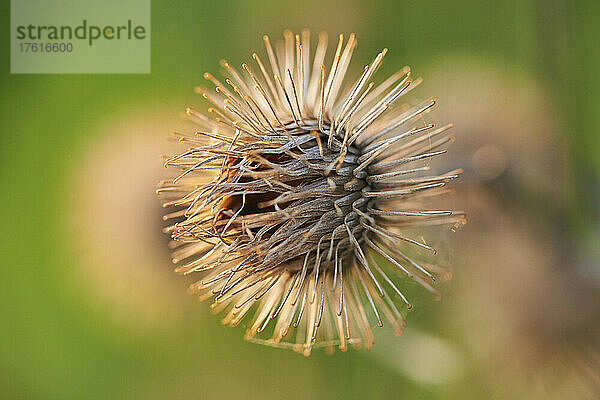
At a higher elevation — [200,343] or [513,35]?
[513,35]

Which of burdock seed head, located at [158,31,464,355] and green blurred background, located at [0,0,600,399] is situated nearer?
burdock seed head, located at [158,31,464,355]

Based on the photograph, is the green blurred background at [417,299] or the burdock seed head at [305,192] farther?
the green blurred background at [417,299]

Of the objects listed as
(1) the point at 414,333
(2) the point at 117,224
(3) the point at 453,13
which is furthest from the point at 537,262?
(2) the point at 117,224

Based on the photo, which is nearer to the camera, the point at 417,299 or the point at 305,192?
the point at 305,192

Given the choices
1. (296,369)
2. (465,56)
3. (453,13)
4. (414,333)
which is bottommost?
(296,369)

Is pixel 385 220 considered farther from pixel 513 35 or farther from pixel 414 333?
pixel 513 35

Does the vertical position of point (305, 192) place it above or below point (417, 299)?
above

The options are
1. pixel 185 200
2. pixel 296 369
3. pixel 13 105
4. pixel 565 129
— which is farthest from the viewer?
pixel 13 105

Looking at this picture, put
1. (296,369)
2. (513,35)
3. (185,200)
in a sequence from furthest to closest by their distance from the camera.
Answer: (296,369) → (513,35) → (185,200)
